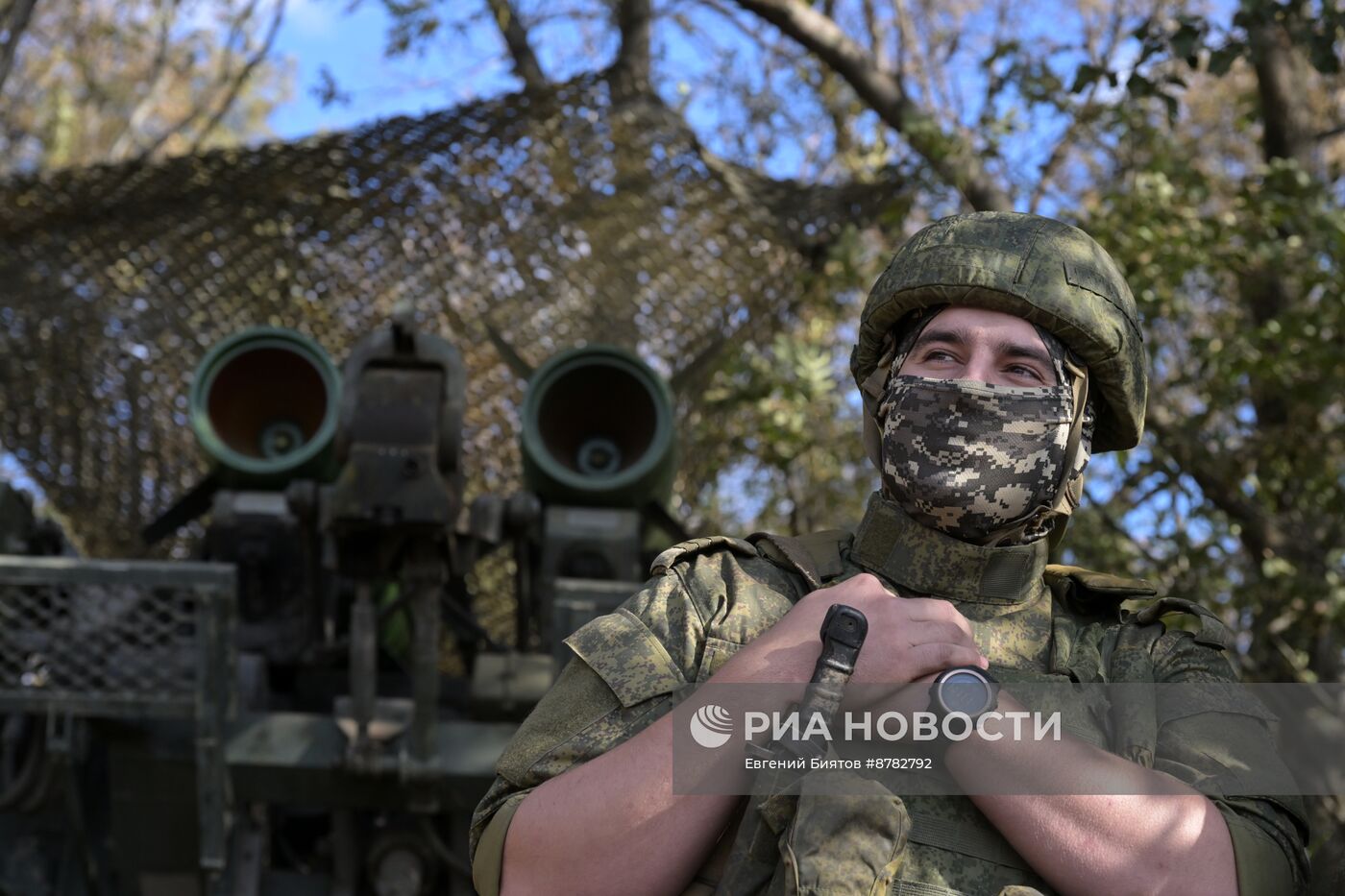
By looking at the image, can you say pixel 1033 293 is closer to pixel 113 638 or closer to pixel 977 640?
pixel 977 640

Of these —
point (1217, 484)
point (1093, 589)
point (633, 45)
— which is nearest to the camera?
point (1093, 589)

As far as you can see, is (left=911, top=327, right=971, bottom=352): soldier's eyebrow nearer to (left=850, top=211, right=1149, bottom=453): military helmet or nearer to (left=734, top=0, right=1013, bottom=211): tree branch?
(left=850, top=211, right=1149, bottom=453): military helmet

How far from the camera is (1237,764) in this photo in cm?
200

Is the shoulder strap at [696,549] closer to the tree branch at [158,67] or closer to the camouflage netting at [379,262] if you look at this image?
the camouflage netting at [379,262]

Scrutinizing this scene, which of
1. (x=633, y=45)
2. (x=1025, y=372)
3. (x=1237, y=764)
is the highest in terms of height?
(x=633, y=45)

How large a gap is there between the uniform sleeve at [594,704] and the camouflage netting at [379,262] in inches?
178

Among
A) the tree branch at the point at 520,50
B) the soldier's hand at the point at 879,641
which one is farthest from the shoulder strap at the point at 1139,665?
the tree branch at the point at 520,50

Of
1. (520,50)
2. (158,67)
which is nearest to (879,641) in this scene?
(520,50)

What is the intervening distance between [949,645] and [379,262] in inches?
206

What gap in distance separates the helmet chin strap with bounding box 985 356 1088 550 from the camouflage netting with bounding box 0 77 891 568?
442 centimetres

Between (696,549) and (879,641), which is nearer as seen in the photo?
(879,641)

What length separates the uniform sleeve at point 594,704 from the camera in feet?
6.62

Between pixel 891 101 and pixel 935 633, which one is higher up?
pixel 891 101

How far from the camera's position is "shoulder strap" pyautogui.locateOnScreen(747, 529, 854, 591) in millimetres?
2238
